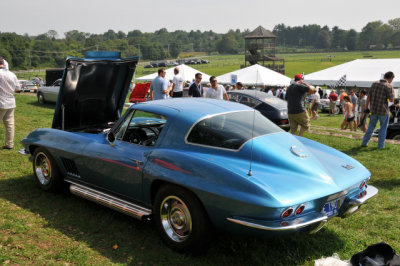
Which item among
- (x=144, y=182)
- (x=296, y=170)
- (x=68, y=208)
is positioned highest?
(x=296, y=170)

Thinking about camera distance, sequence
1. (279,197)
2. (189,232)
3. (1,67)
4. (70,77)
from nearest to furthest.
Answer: (279,197) → (189,232) → (70,77) → (1,67)

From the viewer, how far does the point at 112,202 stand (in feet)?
13.9

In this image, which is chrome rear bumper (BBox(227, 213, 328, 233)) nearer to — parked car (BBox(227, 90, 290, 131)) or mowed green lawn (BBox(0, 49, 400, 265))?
mowed green lawn (BBox(0, 49, 400, 265))

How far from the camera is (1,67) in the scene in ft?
24.6

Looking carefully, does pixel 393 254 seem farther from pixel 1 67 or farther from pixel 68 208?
pixel 1 67

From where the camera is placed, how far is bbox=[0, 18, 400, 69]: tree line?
87.6 meters

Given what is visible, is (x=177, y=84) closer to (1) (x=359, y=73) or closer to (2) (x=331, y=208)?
(2) (x=331, y=208)

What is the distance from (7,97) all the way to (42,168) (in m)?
2.97

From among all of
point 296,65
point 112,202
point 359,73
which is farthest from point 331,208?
point 296,65

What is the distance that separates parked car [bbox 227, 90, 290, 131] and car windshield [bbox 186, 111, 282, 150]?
7.90 metres

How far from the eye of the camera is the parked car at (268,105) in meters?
11.9

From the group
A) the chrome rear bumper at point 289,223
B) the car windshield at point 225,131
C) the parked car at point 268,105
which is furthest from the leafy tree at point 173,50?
the chrome rear bumper at point 289,223

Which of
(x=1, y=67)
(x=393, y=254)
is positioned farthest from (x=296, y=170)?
(x=1, y=67)

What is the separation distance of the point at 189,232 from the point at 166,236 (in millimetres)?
337
